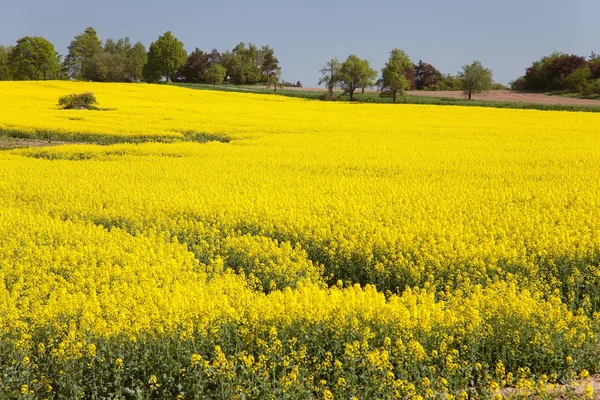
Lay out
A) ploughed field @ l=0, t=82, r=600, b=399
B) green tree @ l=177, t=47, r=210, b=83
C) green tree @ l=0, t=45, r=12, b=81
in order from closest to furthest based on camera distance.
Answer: ploughed field @ l=0, t=82, r=600, b=399 → green tree @ l=0, t=45, r=12, b=81 → green tree @ l=177, t=47, r=210, b=83

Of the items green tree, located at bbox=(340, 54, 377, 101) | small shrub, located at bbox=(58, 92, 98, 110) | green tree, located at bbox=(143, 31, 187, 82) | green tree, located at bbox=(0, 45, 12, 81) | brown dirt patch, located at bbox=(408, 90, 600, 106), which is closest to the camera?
small shrub, located at bbox=(58, 92, 98, 110)

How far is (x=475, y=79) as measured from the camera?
71312 mm

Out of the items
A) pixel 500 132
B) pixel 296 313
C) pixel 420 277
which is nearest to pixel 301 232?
pixel 420 277

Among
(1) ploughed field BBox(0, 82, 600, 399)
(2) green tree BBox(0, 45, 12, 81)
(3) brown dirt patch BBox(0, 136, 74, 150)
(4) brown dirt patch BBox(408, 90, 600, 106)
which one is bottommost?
(1) ploughed field BBox(0, 82, 600, 399)

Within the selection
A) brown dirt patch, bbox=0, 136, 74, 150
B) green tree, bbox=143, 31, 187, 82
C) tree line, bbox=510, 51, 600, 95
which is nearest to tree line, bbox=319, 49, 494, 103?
tree line, bbox=510, 51, 600, 95

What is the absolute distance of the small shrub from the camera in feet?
132

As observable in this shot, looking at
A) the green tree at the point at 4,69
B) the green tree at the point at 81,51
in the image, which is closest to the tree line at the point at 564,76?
the green tree at the point at 81,51

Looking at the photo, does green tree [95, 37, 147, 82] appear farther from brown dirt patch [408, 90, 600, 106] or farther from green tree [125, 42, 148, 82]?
brown dirt patch [408, 90, 600, 106]

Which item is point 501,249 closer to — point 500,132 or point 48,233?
point 48,233

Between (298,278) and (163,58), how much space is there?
89.2 m

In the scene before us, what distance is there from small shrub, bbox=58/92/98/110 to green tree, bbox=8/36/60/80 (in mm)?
60354

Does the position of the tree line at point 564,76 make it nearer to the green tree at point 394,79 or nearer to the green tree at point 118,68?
the green tree at point 394,79

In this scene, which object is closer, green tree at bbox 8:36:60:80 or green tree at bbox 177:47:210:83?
green tree at bbox 8:36:60:80

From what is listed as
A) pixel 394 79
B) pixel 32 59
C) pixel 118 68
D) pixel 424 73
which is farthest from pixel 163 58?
pixel 424 73
